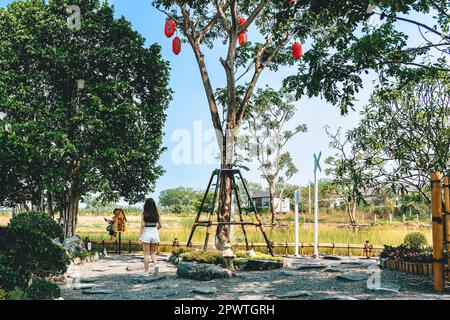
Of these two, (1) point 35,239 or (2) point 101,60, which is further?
(2) point 101,60

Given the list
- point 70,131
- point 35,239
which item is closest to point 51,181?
point 70,131

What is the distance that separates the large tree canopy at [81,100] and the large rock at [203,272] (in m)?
6.74

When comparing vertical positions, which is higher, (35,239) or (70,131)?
(70,131)

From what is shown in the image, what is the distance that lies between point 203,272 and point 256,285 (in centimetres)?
155

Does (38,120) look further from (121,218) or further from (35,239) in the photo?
(35,239)

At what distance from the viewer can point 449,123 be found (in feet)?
41.6

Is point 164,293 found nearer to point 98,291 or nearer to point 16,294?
point 98,291

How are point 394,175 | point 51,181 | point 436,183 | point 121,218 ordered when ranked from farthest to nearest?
point 121,218 → point 51,181 → point 394,175 → point 436,183

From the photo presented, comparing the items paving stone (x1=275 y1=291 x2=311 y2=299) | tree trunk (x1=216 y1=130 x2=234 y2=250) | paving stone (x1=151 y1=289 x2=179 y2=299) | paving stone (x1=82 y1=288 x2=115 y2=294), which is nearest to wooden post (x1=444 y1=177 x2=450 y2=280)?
Result: paving stone (x1=275 y1=291 x2=311 y2=299)

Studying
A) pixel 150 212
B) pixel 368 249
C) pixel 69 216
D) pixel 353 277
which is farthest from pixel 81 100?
pixel 353 277

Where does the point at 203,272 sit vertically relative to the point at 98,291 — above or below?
above

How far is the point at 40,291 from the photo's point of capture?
27.2 feet

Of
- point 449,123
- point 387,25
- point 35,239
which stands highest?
point 387,25

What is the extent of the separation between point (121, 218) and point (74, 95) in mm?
5245
